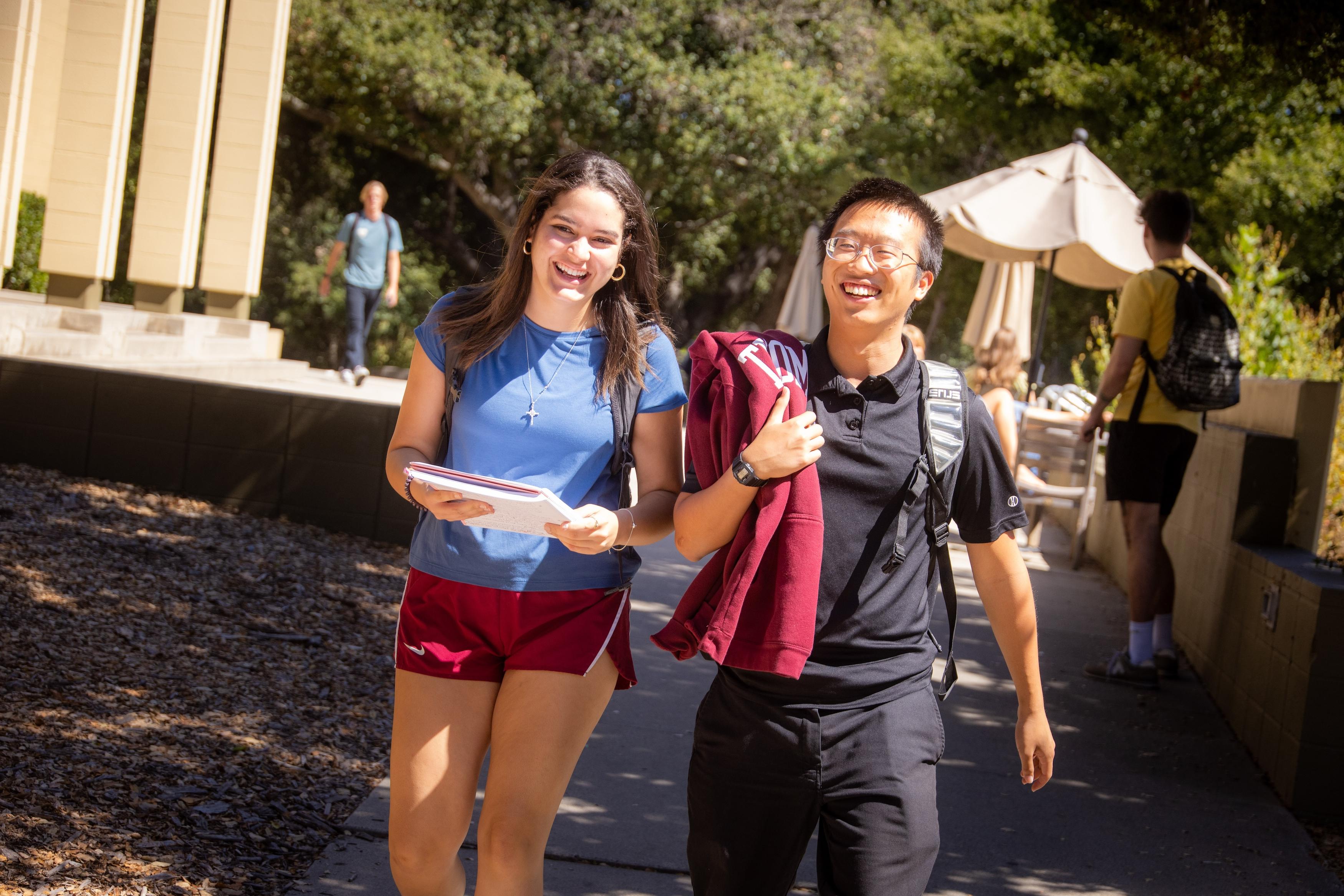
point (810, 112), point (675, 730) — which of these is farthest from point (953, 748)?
point (810, 112)

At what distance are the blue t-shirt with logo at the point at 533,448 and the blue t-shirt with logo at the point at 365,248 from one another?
934cm

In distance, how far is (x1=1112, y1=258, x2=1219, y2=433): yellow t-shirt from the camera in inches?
221

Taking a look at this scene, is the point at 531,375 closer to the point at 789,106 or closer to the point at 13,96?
the point at 13,96

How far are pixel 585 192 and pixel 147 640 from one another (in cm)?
306

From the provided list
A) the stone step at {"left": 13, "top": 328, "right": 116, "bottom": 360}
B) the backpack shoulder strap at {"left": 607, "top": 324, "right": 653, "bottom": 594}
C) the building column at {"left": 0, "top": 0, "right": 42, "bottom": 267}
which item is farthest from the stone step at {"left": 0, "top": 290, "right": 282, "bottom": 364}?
A: the backpack shoulder strap at {"left": 607, "top": 324, "right": 653, "bottom": 594}

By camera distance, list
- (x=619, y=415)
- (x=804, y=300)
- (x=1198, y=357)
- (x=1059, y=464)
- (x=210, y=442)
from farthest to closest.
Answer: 1. (x=804, y=300)
2. (x=1059, y=464)
3. (x=210, y=442)
4. (x=1198, y=357)
5. (x=619, y=415)

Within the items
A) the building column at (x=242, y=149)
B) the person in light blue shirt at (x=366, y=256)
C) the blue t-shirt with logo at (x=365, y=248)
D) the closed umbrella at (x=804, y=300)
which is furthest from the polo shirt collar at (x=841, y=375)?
the closed umbrella at (x=804, y=300)

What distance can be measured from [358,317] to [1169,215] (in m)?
8.49

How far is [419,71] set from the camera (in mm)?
19000

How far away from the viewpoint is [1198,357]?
5.50 metres

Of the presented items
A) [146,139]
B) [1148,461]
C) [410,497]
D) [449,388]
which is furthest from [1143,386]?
[146,139]

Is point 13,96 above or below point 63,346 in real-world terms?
above

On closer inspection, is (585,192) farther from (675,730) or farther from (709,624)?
(675,730)

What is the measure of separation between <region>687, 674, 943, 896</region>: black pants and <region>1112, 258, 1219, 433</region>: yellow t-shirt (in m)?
3.83
